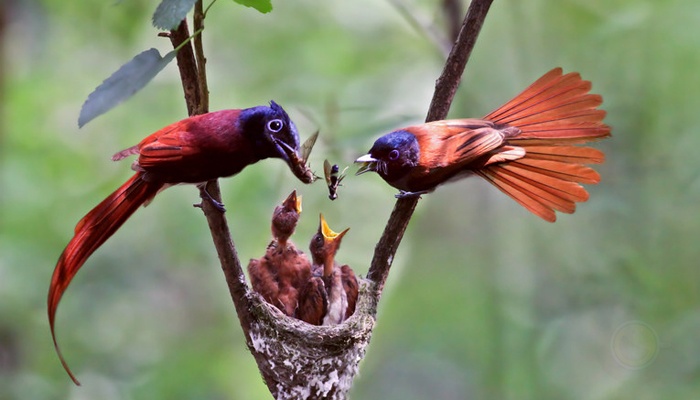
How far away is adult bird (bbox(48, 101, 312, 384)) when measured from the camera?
5.28 feet

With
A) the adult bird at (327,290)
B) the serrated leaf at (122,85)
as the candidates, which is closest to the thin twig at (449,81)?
the adult bird at (327,290)

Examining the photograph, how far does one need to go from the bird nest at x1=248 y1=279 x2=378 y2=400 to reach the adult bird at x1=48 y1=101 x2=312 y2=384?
0.60 meters

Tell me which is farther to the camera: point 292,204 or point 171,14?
point 292,204

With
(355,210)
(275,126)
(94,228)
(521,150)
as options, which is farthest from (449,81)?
(355,210)

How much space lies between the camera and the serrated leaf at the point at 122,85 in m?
1.33

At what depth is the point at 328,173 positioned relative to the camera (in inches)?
68.1

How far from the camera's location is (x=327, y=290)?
2.63 m

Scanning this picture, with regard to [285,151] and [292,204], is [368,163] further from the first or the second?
[292,204]

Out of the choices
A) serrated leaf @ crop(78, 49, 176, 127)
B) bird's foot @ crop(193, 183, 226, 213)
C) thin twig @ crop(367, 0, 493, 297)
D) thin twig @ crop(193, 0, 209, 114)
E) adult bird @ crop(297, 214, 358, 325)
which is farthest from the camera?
adult bird @ crop(297, 214, 358, 325)

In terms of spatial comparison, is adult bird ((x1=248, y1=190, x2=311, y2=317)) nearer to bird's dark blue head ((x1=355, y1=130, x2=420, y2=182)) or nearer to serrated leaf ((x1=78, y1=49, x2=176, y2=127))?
bird's dark blue head ((x1=355, y1=130, x2=420, y2=182))

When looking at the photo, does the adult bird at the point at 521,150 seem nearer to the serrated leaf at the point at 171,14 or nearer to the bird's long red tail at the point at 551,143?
the bird's long red tail at the point at 551,143

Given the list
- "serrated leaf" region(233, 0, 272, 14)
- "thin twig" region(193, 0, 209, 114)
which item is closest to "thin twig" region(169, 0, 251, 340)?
"thin twig" region(193, 0, 209, 114)

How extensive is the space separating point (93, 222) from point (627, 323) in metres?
3.34

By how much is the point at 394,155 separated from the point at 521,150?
34 cm
